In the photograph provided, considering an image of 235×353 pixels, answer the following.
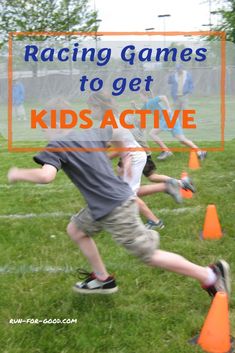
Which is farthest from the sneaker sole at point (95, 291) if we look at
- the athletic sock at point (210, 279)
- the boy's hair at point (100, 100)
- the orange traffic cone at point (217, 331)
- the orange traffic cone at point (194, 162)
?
the orange traffic cone at point (194, 162)

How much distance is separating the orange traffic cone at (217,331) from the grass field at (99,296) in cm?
10

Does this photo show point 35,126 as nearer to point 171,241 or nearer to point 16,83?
point 16,83

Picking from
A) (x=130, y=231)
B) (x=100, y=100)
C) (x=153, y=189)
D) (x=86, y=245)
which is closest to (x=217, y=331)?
(x=130, y=231)

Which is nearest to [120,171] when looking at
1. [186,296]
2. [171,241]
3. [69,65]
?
[171,241]

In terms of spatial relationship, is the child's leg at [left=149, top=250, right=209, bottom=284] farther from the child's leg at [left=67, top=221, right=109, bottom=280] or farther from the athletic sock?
the child's leg at [left=67, top=221, right=109, bottom=280]

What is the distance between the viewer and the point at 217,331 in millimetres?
2979

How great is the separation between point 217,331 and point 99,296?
3.44 ft

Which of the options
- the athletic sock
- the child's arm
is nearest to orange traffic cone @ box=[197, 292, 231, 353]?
the athletic sock

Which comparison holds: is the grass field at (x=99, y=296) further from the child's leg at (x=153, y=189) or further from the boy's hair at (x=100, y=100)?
the boy's hair at (x=100, y=100)

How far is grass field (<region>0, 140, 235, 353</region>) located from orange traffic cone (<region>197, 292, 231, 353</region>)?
0.33 ft

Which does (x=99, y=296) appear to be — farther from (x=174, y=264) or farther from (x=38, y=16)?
(x=38, y=16)

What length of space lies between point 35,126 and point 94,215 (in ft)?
3.90

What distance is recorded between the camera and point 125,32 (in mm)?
4297

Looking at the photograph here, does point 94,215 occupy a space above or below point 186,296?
above
